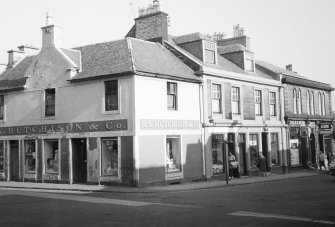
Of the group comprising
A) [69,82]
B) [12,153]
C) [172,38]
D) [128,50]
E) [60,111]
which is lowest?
Answer: [12,153]

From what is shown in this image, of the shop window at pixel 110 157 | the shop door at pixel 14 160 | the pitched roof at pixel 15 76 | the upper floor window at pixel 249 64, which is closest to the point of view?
the shop window at pixel 110 157

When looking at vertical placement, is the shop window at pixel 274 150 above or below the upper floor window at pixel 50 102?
below

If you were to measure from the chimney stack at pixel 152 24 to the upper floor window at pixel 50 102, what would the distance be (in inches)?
301

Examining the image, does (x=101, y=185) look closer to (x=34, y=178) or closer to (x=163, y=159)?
(x=163, y=159)

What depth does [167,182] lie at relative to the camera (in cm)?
2377

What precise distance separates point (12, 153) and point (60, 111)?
5.68m

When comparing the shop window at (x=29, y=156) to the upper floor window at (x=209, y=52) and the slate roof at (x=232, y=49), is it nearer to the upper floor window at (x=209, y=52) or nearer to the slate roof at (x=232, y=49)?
the upper floor window at (x=209, y=52)

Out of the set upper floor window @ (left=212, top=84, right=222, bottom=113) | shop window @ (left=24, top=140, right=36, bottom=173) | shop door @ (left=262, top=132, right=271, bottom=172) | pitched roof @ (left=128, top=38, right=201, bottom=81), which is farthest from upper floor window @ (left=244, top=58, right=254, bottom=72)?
shop window @ (left=24, top=140, right=36, bottom=173)

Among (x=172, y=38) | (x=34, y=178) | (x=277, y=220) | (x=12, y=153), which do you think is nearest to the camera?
(x=277, y=220)

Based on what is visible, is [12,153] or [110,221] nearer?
[110,221]

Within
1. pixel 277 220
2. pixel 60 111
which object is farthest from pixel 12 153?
pixel 277 220

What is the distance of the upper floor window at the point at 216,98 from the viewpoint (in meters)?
27.4

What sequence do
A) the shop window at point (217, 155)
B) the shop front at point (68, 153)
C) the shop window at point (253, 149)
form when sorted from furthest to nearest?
the shop window at point (253, 149)
the shop window at point (217, 155)
the shop front at point (68, 153)

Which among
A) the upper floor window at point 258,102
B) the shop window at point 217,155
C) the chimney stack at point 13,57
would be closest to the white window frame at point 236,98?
the upper floor window at point 258,102
